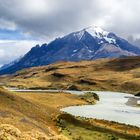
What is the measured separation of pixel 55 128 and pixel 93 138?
9.75 m

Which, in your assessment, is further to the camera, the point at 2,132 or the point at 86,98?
the point at 86,98

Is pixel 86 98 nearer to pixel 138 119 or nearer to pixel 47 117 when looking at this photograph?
pixel 138 119

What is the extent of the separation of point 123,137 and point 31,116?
61.4 feet

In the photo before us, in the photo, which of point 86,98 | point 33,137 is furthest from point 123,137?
point 86,98

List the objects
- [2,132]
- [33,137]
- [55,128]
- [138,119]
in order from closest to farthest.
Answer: [2,132] → [33,137] → [55,128] → [138,119]

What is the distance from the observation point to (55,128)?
68312 mm

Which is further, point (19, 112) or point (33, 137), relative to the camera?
point (19, 112)

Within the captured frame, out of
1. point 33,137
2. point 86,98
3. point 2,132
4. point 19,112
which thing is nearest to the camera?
point 2,132

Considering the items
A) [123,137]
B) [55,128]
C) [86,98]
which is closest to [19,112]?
[55,128]

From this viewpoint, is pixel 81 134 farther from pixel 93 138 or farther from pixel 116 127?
pixel 116 127

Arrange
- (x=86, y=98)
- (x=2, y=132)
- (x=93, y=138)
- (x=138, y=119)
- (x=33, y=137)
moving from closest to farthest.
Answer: (x=2, y=132) → (x=33, y=137) → (x=93, y=138) → (x=138, y=119) → (x=86, y=98)

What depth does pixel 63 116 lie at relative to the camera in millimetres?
77125

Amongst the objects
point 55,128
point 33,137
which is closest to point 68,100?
point 55,128

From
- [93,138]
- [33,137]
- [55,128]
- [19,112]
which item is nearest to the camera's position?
[33,137]
